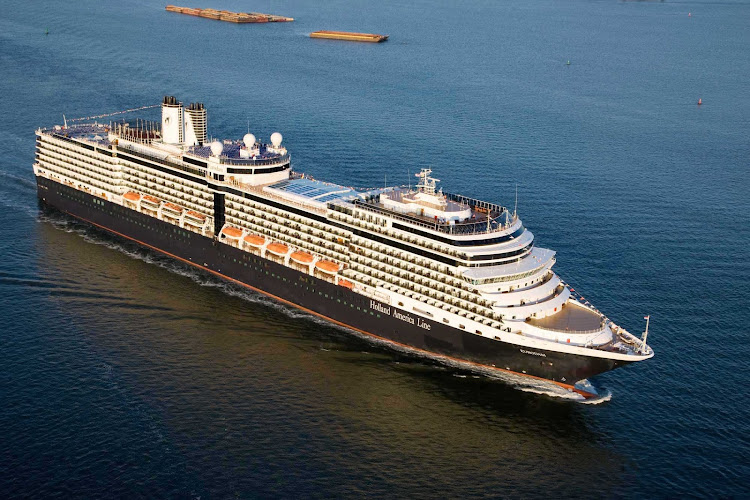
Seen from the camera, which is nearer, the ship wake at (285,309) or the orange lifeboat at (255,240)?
the ship wake at (285,309)

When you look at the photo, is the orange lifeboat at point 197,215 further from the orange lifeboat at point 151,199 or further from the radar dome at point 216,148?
the radar dome at point 216,148

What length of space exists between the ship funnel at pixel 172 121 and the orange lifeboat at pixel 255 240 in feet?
67.6

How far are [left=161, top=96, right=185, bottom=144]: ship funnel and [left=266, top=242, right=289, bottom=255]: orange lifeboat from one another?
2387 centimetres

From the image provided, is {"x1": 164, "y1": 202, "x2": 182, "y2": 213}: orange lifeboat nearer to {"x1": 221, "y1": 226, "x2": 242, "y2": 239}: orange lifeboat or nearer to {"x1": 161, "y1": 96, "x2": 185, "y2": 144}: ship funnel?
{"x1": 221, "y1": 226, "x2": 242, "y2": 239}: orange lifeboat

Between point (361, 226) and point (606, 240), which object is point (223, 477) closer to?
point (361, 226)

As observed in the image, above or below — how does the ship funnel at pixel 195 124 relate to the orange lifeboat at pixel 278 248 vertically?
above

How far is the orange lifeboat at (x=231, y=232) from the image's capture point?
87.2m

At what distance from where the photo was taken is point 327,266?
79.8 metres

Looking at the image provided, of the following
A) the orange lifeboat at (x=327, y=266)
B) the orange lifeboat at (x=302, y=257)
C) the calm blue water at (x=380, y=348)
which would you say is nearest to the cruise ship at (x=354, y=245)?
the orange lifeboat at (x=327, y=266)

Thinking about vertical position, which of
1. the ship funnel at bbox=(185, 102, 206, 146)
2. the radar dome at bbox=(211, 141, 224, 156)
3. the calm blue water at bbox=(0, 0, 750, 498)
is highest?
the ship funnel at bbox=(185, 102, 206, 146)

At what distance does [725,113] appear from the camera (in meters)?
151

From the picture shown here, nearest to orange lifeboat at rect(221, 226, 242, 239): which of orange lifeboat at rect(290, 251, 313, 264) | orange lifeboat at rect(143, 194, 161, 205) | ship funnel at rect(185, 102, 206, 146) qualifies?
orange lifeboat at rect(290, 251, 313, 264)

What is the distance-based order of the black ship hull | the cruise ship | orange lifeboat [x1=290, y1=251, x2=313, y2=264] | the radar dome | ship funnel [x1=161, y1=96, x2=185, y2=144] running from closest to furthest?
the black ship hull, the cruise ship, orange lifeboat [x1=290, y1=251, x2=313, y2=264], the radar dome, ship funnel [x1=161, y1=96, x2=185, y2=144]

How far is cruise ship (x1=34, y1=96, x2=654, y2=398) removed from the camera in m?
69.1
